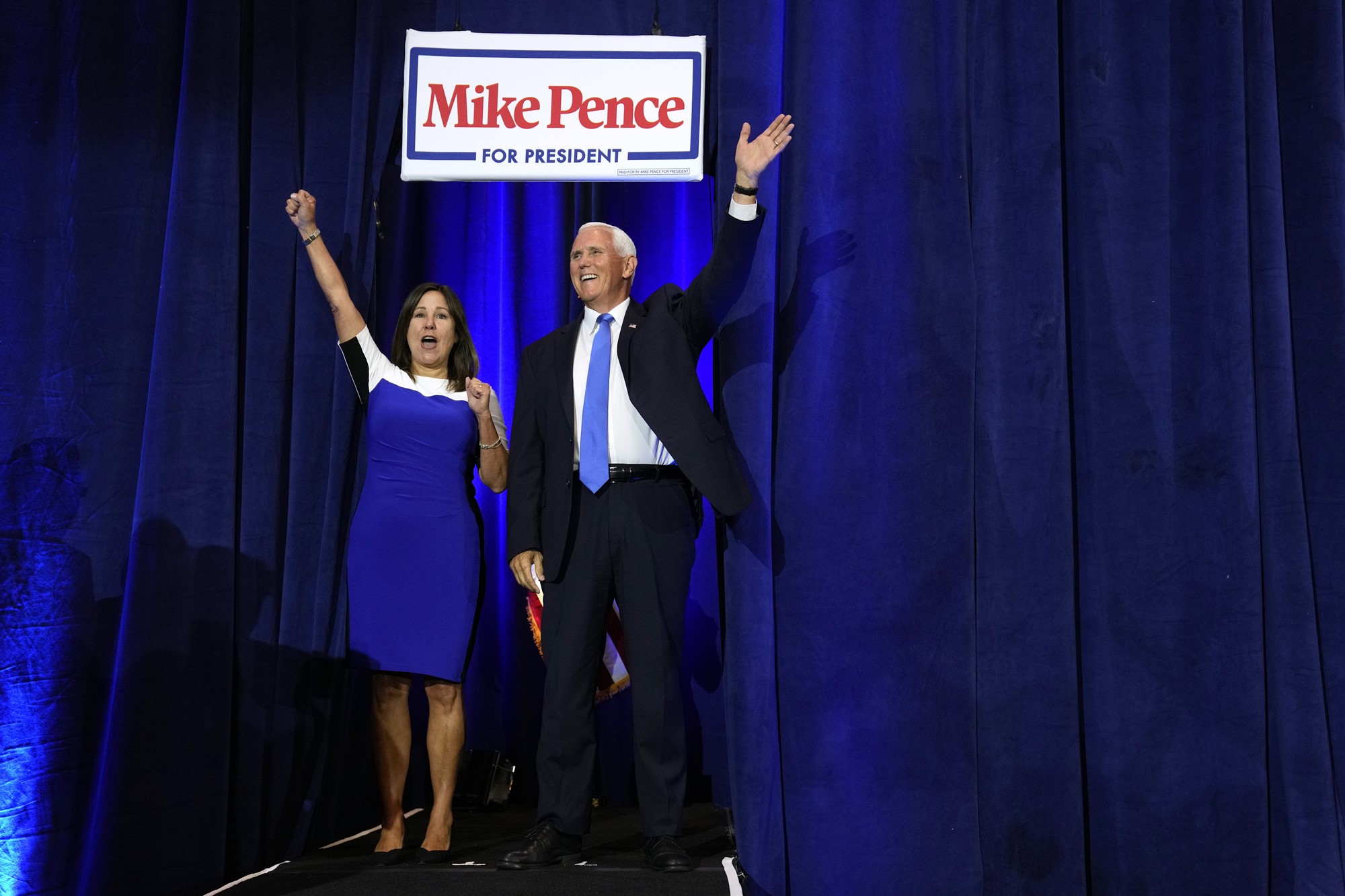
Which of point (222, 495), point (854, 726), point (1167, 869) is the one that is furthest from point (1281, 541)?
point (222, 495)

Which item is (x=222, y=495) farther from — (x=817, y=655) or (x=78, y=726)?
(x=817, y=655)

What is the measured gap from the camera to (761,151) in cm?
230

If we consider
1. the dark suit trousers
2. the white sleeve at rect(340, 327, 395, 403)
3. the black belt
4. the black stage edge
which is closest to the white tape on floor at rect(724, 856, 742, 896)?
the black stage edge

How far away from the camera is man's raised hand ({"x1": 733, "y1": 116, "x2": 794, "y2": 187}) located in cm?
230

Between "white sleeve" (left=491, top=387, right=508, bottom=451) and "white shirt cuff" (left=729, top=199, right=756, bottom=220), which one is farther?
"white sleeve" (left=491, top=387, right=508, bottom=451)

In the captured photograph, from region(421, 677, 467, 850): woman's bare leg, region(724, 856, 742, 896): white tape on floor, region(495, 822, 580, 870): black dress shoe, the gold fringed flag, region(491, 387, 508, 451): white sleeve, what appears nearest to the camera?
region(724, 856, 742, 896): white tape on floor

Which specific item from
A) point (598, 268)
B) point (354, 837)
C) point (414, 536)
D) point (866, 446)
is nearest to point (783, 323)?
point (866, 446)

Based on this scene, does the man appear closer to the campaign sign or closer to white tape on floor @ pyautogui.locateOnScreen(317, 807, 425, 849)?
the campaign sign

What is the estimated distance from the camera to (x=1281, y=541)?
2.62 metres

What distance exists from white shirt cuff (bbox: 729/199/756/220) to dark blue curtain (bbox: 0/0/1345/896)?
0.91 ft

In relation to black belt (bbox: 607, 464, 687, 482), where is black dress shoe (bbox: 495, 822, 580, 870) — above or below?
below

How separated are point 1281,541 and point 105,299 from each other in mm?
2991

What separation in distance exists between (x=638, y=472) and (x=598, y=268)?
49 centimetres

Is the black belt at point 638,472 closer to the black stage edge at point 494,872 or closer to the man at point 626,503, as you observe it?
the man at point 626,503
